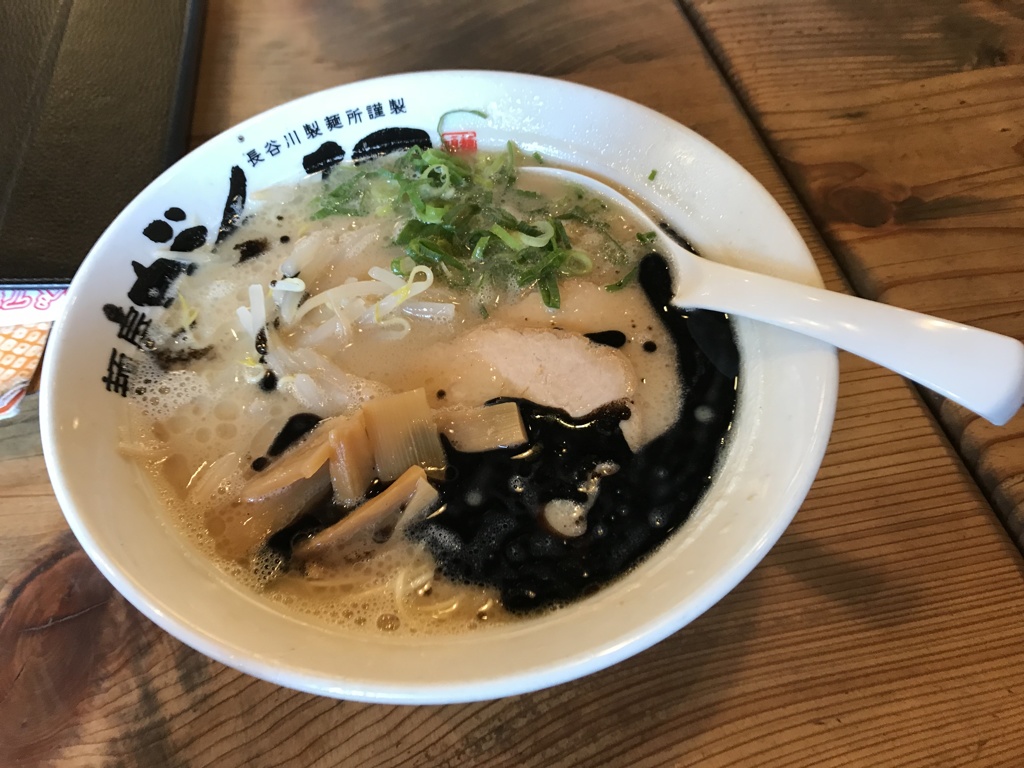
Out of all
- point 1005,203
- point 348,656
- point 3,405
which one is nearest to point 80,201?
point 3,405

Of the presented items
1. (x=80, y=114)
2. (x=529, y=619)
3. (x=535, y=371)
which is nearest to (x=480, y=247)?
(x=535, y=371)

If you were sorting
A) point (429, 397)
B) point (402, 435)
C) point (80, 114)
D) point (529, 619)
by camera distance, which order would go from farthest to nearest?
point (80, 114), point (429, 397), point (402, 435), point (529, 619)

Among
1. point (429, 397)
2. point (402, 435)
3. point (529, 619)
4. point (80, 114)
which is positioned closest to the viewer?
point (529, 619)

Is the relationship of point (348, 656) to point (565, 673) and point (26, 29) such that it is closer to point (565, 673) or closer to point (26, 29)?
point (565, 673)

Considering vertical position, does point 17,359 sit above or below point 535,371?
above

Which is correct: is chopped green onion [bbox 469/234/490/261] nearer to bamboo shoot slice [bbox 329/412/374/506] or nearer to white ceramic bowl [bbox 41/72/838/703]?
white ceramic bowl [bbox 41/72/838/703]

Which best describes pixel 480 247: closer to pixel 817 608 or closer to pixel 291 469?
pixel 291 469

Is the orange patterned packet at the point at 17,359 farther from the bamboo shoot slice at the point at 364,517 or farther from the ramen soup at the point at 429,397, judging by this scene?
the bamboo shoot slice at the point at 364,517
